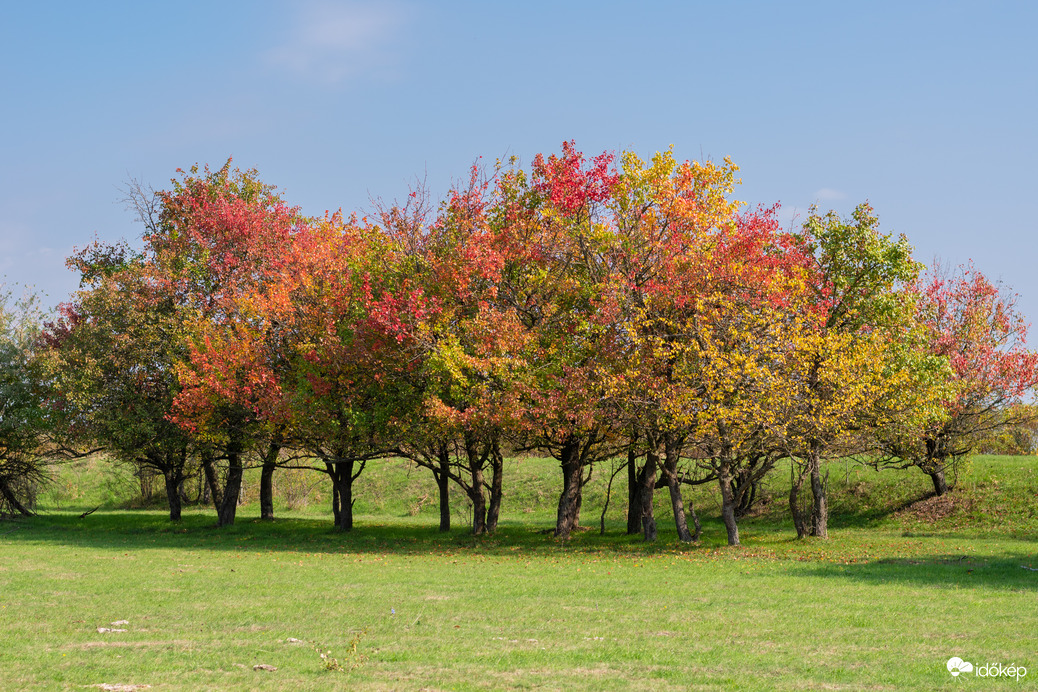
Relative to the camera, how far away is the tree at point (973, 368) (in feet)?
137

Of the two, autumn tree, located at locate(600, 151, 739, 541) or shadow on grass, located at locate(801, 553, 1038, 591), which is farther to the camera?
autumn tree, located at locate(600, 151, 739, 541)

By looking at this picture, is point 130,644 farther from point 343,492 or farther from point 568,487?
point 343,492

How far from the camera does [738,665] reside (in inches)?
482

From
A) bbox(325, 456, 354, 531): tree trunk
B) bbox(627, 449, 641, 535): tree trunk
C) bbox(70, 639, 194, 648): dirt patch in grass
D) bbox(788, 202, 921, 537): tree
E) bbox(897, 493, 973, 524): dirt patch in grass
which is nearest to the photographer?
bbox(70, 639, 194, 648): dirt patch in grass

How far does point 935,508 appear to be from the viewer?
44.6 metres

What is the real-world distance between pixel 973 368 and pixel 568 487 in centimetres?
2119

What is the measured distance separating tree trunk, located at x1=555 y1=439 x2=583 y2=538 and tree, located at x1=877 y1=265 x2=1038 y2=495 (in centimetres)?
1529

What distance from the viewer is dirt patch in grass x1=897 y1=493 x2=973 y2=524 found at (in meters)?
43.7

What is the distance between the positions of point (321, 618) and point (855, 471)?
137 ft

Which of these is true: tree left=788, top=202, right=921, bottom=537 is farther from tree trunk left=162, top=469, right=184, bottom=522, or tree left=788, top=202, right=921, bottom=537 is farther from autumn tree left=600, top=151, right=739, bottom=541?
tree trunk left=162, top=469, right=184, bottom=522

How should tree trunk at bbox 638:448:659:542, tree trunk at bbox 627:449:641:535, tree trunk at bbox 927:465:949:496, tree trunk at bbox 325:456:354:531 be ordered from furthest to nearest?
tree trunk at bbox 927:465:949:496 → tree trunk at bbox 325:456:354:531 → tree trunk at bbox 627:449:641:535 → tree trunk at bbox 638:448:659:542

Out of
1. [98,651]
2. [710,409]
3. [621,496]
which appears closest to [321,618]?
[98,651]

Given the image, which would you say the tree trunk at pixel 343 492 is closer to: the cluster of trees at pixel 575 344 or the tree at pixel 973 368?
the cluster of trees at pixel 575 344

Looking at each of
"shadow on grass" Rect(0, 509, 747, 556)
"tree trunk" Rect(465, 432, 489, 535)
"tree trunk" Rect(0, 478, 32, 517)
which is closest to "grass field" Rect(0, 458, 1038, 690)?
"shadow on grass" Rect(0, 509, 747, 556)
